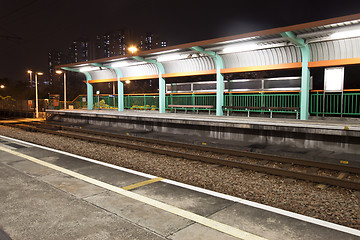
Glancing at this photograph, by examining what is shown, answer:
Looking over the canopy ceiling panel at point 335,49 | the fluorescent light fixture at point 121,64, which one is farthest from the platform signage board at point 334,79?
the fluorescent light fixture at point 121,64

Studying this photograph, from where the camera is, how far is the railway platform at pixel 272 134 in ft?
28.4

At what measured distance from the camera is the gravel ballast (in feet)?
15.0

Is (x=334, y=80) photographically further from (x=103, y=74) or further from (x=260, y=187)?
(x=103, y=74)

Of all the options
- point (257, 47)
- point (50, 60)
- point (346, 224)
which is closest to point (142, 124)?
point (257, 47)

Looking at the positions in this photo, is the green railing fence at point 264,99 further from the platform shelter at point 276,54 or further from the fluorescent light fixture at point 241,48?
the fluorescent light fixture at point 241,48

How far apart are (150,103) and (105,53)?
424 ft

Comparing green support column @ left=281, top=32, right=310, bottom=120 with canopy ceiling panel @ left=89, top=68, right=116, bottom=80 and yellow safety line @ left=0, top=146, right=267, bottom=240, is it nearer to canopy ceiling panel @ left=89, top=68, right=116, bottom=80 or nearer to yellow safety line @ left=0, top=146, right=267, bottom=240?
yellow safety line @ left=0, top=146, right=267, bottom=240

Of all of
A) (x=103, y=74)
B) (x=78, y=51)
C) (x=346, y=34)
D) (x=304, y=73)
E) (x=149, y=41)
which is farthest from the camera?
(x=78, y=51)

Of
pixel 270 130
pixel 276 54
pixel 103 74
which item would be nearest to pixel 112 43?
pixel 103 74

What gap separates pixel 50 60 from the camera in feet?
550

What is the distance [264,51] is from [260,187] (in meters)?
9.61

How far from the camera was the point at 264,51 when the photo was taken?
44.8 ft

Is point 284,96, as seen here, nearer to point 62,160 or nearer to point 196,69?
point 196,69

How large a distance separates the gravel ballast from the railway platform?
9.53ft
